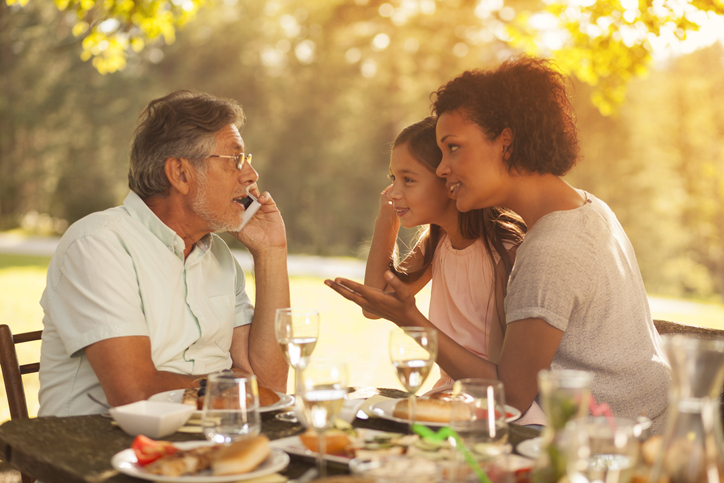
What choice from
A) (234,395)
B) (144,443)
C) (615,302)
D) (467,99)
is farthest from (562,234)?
(144,443)

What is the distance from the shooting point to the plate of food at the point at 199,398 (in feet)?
6.48

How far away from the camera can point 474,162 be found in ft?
8.68

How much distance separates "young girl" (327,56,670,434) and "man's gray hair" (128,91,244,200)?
0.86 metres

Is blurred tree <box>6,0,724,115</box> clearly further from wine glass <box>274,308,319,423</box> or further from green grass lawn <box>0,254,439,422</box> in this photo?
wine glass <box>274,308,319,423</box>

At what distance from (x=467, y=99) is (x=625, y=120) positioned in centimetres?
2680

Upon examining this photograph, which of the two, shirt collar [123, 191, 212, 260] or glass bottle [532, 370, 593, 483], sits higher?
shirt collar [123, 191, 212, 260]

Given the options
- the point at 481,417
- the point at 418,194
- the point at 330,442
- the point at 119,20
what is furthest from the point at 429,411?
the point at 119,20

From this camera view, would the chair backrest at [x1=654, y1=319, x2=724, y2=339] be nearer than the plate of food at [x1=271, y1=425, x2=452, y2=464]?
No

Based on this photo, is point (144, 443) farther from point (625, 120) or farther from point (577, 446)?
point (625, 120)

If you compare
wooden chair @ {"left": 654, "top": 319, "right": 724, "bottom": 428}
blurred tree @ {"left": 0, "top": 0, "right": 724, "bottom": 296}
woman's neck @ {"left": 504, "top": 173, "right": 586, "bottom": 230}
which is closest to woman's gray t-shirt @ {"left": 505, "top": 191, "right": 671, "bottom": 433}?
woman's neck @ {"left": 504, "top": 173, "right": 586, "bottom": 230}

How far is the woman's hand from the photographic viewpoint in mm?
2326

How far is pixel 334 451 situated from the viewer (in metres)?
1.61

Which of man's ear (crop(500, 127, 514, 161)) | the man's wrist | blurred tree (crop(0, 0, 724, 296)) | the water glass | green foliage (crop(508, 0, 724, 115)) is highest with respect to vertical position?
Answer: blurred tree (crop(0, 0, 724, 296))

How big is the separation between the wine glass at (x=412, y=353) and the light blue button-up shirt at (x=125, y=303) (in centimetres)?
98
